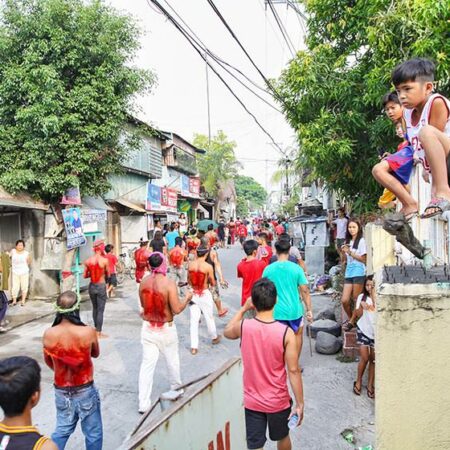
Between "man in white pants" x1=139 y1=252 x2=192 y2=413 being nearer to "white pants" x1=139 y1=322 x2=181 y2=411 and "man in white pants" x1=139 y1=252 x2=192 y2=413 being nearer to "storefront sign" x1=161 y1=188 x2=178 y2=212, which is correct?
"white pants" x1=139 y1=322 x2=181 y2=411

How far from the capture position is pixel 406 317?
6.28 ft

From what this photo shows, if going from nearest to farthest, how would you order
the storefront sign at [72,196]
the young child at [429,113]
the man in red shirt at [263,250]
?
the young child at [429,113], the man in red shirt at [263,250], the storefront sign at [72,196]

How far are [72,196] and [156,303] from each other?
320 inches

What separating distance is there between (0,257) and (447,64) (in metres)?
9.07

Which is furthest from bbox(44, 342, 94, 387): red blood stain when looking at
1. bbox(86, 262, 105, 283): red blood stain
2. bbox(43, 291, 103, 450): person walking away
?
bbox(86, 262, 105, 283): red blood stain

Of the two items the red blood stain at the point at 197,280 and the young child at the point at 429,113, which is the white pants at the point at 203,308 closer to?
the red blood stain at the point at 197,280

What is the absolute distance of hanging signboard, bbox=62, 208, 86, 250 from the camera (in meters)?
11.2

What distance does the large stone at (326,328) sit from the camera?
784 cm

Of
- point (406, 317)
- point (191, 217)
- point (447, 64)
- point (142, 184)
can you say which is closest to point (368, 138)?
point (447, 64)

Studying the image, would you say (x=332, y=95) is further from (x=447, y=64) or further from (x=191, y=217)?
(x=191, y=217)

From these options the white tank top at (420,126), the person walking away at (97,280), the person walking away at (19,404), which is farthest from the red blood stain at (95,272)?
the white tank top at (420,126)

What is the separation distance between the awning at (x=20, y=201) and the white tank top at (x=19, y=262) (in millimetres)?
1110

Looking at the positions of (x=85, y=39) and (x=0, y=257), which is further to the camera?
(x=85, y=39)

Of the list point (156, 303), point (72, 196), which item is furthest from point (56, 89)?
point (156, 303)
